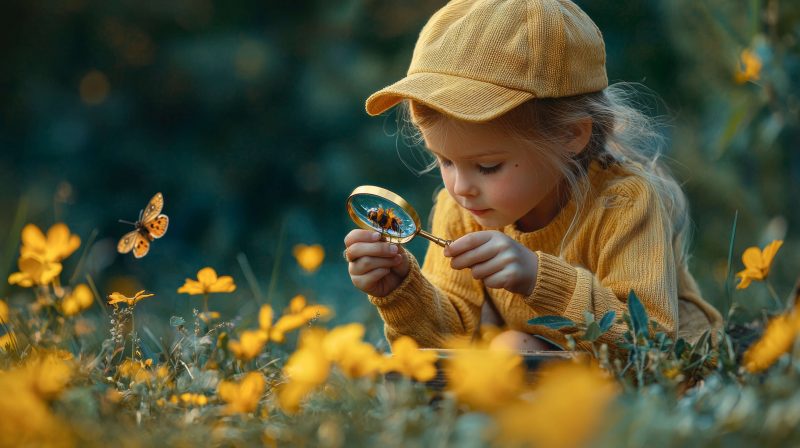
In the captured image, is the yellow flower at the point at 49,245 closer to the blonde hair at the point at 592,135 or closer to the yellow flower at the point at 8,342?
the yellow flower at the point at 8,342

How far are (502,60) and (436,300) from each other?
60 centimetres

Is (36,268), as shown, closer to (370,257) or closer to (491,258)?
(370,257)

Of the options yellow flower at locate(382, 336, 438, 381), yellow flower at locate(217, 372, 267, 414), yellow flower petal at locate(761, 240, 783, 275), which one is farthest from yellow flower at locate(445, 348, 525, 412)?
yellow flower petal at locate(761, 240, 783, 275)

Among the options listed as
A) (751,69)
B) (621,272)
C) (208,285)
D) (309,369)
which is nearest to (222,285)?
(208,285)

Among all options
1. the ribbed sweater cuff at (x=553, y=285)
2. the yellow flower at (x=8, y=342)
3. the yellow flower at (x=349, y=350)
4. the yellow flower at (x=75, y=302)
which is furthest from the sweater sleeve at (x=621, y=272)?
the yellow flower at (x=8, y=342)

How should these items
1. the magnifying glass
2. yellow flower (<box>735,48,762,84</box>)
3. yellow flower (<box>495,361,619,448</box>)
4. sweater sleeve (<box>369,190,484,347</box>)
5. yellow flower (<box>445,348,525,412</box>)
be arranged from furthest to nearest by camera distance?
1. yellow flower (<box>735,48,762,84</box>)
2. sweater sleeve (<box>369,190,484,347</box>)
3. the magnifying glass
4. yellow flower (<box>445,348,525,412</box>)
5. yellow flower (<box>495,361,619,448</box>)

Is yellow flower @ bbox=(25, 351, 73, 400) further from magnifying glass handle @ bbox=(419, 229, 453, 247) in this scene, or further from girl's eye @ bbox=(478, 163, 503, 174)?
girl's eye @ bbox=(478, 163, 503, 174)

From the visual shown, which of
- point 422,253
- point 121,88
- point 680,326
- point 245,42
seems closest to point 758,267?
point 680,326

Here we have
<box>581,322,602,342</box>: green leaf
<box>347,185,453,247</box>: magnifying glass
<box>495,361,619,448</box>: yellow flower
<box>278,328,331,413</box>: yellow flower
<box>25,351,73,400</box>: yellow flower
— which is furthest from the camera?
<box>347,185,453,247</box>: magnifying glass

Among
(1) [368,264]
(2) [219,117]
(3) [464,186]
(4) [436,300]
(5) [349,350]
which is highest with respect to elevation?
(5) [349,350]

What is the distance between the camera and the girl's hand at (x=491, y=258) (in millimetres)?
1893

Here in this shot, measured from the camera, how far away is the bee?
2.00 metres

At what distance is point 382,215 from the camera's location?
2018mm

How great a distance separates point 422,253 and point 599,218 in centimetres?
210
